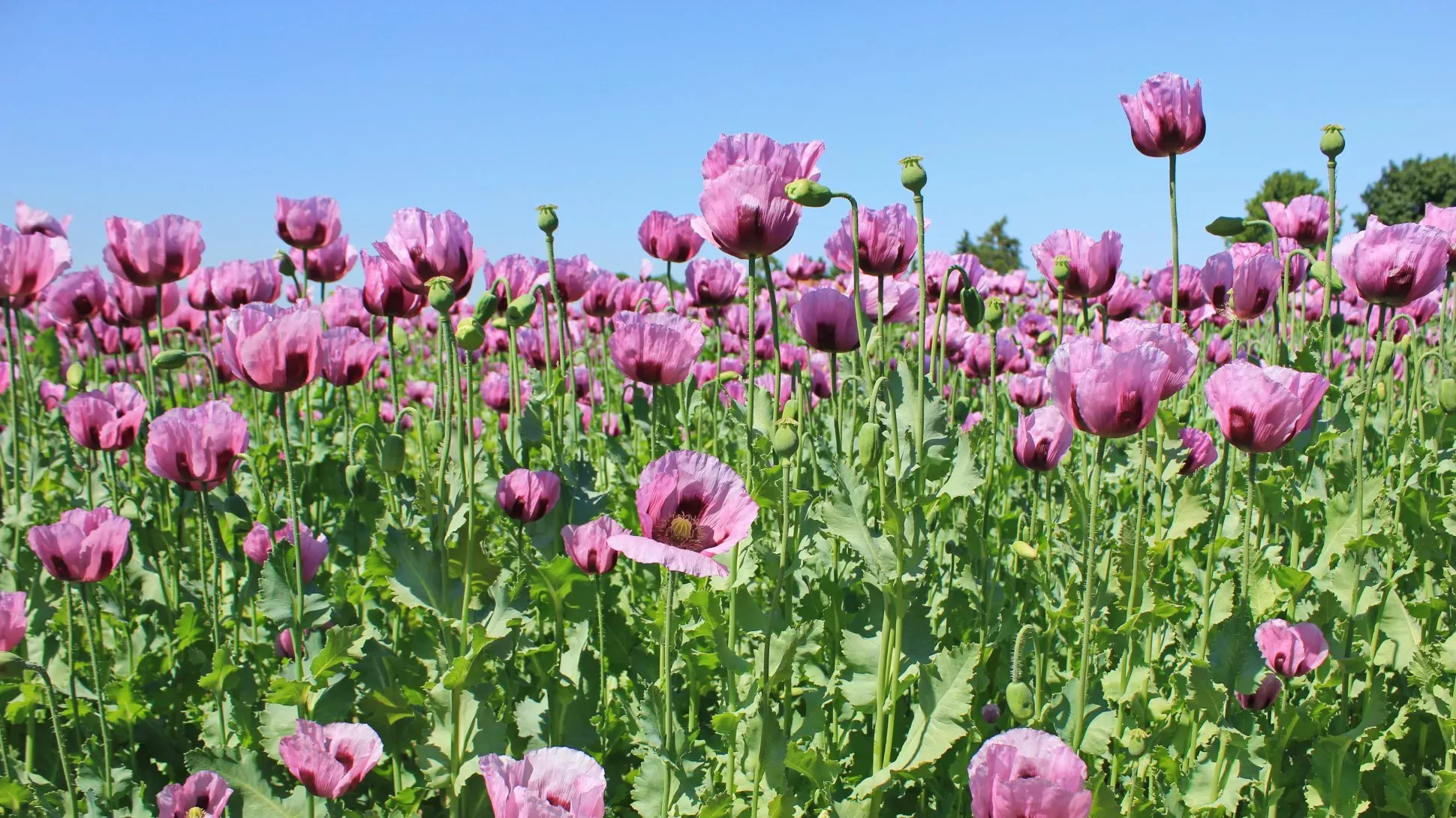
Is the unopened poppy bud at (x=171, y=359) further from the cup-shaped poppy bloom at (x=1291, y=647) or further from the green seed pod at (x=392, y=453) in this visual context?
the cup-shaped poppy bloom at (x=1291, y=647)

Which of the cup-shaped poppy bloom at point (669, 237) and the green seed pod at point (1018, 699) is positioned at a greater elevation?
the cup-shaped poppy bloom at point (669, 237)

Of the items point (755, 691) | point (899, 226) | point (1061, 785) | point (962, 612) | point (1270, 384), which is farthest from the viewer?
point (962, 612)

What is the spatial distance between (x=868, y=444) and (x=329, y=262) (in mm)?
2325

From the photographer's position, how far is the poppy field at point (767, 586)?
5.66ft

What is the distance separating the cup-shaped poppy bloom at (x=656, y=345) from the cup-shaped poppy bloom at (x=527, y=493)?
0.33 meters

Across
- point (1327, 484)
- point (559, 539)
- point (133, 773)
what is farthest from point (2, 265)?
point (1327, 484)

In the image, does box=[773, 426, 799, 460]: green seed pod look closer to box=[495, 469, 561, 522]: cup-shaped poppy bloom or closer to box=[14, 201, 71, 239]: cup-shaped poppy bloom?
box=[495, 469, 561, 522]: cup-shaped poppy bloom

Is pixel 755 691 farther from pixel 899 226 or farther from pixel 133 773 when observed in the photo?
pixel 133 773

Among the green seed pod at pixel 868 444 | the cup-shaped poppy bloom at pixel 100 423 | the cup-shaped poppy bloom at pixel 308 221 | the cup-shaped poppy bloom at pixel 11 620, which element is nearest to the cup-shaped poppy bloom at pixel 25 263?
the cup-shaped poppy bloom at pixel 100 423

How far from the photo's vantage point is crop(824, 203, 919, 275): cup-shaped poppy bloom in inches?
83.5

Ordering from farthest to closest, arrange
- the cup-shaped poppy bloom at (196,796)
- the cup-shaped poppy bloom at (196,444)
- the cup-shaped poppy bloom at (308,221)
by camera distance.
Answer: the cup-shaped poppy bloom at (308,221) → the cup-shaped poppy bloom at (196,444) → the cup-shaped poppy bloom at (196,796)

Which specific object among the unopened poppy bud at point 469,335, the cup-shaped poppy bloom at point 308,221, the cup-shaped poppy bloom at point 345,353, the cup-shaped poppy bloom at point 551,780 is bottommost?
the cup-shaped poppy bloom at point 551,780

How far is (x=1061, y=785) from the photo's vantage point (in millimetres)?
1273

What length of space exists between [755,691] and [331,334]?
5.54 ft
